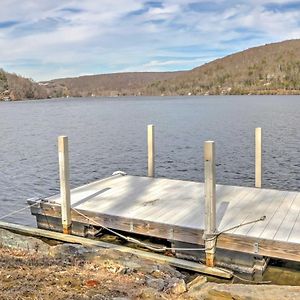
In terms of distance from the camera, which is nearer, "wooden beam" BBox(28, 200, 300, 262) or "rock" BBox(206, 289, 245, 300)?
"rock" BBox(206, 289, 245, 300)

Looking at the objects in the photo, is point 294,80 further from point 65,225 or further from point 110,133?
point 65,225

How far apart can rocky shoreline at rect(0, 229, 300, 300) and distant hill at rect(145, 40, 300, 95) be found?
121 metres

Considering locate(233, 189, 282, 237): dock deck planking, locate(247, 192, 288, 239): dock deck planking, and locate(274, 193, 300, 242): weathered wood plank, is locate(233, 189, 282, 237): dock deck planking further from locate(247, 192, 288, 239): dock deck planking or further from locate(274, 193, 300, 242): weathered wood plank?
locate(274, 193, 300, 242): weathered wood plank

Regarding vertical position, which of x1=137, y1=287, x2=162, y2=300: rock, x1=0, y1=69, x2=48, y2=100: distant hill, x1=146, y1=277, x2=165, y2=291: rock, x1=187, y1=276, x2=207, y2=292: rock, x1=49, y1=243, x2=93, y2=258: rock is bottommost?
x1=187, y1=276, x2=207, y2=292: rock

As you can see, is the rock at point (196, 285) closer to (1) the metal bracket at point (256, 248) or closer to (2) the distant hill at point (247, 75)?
(1) the metal bracket at point (256, 248)

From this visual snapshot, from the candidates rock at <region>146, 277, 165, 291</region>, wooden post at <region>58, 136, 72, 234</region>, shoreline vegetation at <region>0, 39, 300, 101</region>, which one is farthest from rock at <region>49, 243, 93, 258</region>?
shoreline vegetation at <region>0, 39, 300, 101</region>

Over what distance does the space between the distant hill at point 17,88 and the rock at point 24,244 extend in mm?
132256

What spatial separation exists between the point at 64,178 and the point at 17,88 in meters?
136

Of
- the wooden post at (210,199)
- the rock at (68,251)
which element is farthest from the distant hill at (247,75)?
the rock at (68,251)

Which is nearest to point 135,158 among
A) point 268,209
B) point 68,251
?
point 268,209

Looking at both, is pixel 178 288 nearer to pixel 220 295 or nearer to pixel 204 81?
pixel 220 295

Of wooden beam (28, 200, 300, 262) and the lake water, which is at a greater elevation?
wooden beam (28, 200, 300, 262)

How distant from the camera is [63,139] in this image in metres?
7.80

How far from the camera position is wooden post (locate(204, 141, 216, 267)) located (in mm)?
6332
